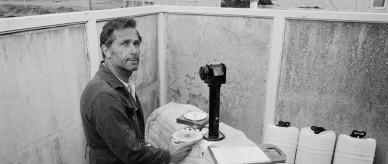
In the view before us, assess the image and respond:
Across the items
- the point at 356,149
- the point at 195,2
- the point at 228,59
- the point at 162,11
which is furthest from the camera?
the point at 195,2

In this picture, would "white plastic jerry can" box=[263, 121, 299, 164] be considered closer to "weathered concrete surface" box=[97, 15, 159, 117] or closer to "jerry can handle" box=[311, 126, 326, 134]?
"jerry can handle" box=[311, 126, 326, 134]

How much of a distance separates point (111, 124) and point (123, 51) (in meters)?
0.47

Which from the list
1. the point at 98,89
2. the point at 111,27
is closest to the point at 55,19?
the point at 111,27

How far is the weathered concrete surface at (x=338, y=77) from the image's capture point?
9.19ft

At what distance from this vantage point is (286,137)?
9.90 feet

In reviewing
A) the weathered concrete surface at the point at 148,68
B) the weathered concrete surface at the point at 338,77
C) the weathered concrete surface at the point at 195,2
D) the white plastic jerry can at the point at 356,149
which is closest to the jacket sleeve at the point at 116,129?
the weathered concrete surface at the point at 148,68

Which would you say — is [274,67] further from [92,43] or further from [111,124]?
[111,124]

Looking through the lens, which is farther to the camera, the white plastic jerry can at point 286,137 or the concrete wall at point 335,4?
the concrete wall at point 335,4

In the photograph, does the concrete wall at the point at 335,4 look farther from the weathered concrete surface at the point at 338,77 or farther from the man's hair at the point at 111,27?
the man's hair at the point at 111,27

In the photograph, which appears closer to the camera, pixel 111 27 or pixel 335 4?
pixel 111 27

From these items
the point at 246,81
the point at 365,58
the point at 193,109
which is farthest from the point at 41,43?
the point at 365,58

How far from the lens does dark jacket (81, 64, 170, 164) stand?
147 centimetres

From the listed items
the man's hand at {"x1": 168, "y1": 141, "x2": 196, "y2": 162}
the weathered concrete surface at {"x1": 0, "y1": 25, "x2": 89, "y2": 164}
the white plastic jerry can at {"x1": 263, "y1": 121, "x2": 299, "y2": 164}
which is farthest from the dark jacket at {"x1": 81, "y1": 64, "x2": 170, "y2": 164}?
the white plastic jerry can at {"x1": 263, "y1": 121, "x2": 299, "y2": 164}

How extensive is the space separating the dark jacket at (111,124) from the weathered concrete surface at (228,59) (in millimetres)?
1769
